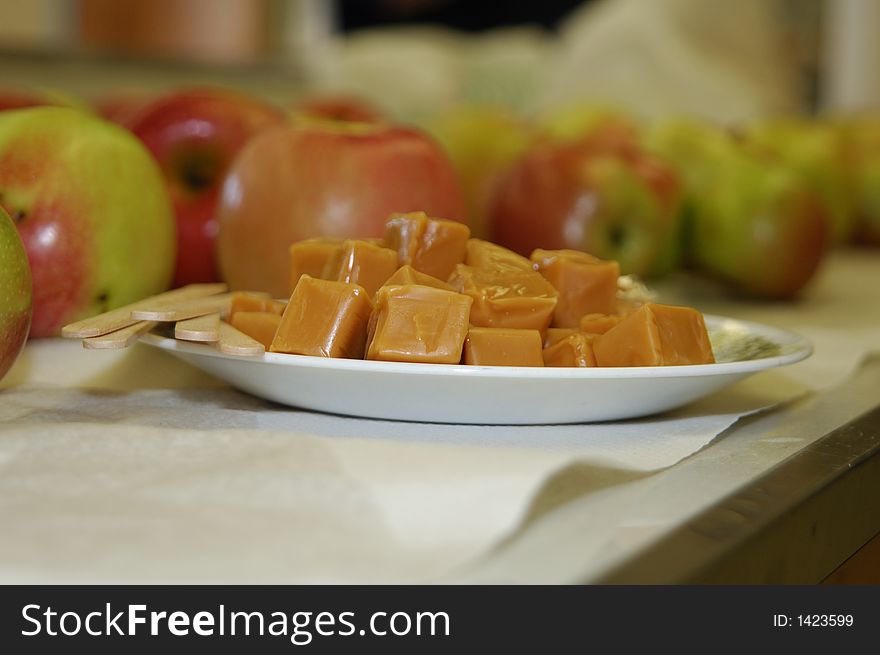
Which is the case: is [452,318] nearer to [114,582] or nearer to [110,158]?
[114,582]

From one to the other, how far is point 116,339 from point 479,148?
860mm

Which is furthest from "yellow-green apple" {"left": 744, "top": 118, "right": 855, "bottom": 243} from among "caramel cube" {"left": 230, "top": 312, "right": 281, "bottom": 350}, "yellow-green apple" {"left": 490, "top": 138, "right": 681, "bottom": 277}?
"caramel cube" {"left": 230, "top": 312, "right": 281, "bottom": 350}

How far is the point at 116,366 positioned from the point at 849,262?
3.78ft

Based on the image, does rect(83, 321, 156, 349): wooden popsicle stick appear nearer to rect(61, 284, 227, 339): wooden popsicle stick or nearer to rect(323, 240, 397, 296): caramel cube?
rect(61, 284, 227, 339): wooden popsicle stick

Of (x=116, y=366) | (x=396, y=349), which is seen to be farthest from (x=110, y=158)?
(x=396, y=349)

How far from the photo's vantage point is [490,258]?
0.61 metres

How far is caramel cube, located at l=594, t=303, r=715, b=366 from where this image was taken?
0.56 metres

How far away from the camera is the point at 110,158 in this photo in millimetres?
763

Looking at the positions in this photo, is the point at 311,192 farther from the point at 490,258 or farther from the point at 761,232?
the point at 761,232

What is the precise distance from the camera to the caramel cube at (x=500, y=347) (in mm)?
547

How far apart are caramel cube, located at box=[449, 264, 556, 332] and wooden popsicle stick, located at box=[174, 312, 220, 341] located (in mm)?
125

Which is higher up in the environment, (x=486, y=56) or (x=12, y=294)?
(x=486, y=56)

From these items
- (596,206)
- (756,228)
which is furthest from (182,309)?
(756,228)

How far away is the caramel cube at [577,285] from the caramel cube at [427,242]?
54mm
